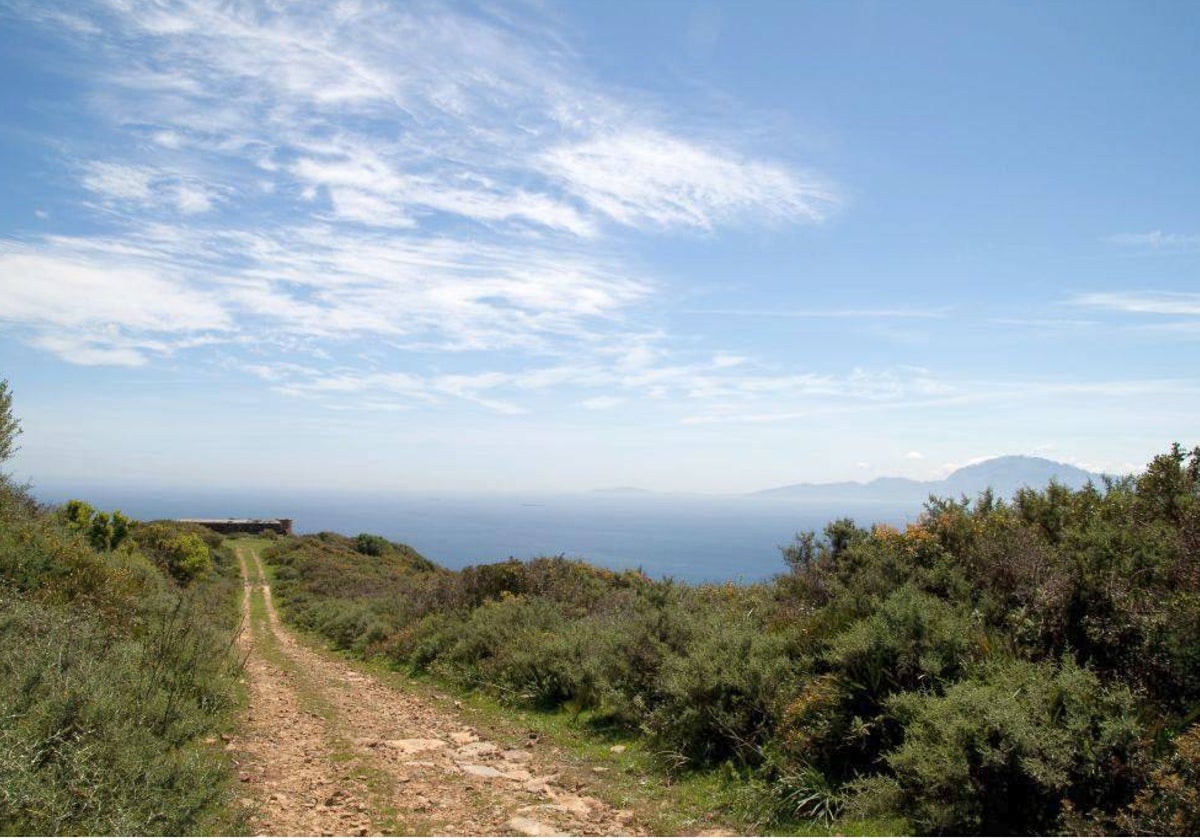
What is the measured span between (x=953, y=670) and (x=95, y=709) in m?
8.31

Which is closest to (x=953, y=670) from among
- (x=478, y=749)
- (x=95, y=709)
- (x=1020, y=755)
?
(x=1020, y=755)

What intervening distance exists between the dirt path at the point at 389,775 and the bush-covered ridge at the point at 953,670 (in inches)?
72.1

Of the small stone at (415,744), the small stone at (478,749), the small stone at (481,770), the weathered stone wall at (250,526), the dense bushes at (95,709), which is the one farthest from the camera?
the weathered stone wall at (250,526)

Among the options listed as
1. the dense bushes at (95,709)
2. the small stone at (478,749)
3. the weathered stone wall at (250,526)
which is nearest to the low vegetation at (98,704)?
the dense bushes at (95,709)

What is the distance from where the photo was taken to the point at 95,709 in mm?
6008

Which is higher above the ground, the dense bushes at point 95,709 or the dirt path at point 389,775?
the dense bushes at point 95,709

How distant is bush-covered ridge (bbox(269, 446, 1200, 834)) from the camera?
5633mm

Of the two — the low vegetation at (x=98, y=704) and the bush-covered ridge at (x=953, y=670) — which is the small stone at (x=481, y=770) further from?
the low vegetation at (x=98, y=704)

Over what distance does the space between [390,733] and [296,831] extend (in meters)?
4.54

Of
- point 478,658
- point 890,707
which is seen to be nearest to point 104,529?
point 478,658

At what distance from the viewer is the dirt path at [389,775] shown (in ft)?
22.2

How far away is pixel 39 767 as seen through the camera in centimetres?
534

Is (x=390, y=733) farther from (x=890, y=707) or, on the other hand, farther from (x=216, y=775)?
(x=890, y=707)

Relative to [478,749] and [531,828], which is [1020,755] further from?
[478,749]
